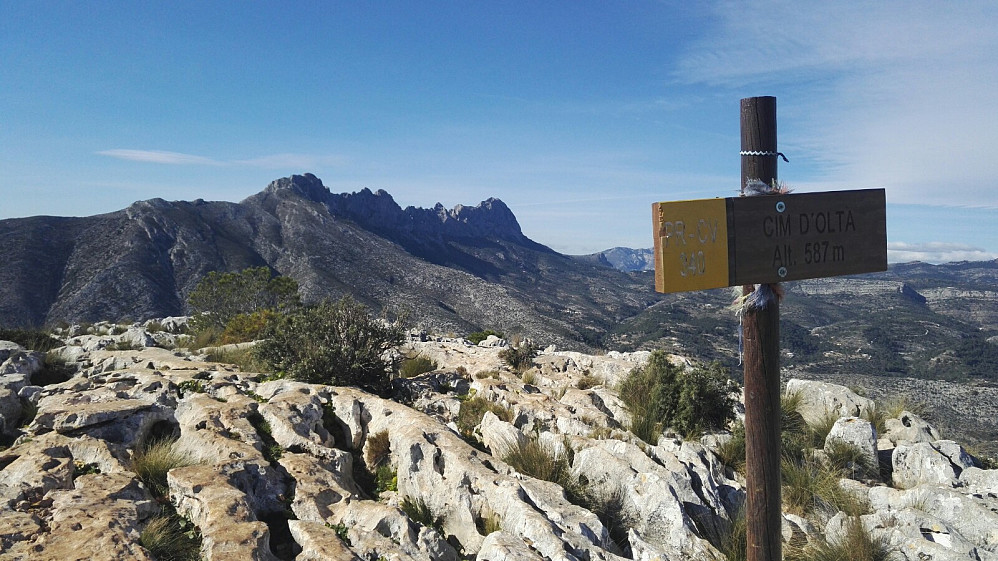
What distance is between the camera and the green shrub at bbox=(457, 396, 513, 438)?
806 centimetres

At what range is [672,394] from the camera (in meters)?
8.34

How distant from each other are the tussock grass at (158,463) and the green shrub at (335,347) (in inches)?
118

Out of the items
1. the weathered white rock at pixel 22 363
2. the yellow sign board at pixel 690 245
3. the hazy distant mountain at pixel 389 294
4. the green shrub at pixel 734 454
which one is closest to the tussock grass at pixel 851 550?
the green shrub at pixel 734 454

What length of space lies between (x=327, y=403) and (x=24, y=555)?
4.10 metres

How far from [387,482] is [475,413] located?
90.5 inches

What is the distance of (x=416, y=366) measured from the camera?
35.6ft

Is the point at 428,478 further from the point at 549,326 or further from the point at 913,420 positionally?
the point at 549,326

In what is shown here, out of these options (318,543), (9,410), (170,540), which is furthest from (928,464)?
(9,410)

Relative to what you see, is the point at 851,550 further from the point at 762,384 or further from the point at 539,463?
the point at 539,463

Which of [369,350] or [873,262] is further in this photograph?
[369,350]

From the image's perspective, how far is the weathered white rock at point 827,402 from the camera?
9023mm

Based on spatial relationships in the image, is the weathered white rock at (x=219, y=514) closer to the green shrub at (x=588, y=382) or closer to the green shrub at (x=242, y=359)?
the green shrub at (x=242, y=359)

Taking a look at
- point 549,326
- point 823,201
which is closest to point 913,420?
point 823,201

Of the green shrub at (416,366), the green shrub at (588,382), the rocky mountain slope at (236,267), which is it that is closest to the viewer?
the green shrub at (588,382)
